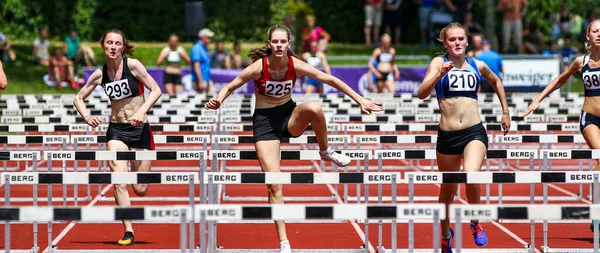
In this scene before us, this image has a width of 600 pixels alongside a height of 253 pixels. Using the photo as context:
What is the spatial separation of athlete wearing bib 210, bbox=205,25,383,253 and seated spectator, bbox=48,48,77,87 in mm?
20044

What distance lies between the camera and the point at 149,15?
33.8 metres

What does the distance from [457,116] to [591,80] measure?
2.04 meters

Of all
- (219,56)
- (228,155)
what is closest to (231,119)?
(228,155)

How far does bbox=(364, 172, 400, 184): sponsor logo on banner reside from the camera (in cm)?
785

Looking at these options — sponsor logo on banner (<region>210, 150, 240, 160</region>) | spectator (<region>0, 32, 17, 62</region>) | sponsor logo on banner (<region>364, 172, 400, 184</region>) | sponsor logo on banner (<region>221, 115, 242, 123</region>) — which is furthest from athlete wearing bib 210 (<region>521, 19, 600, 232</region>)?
spectator (<region>0, 32, 17, 62</region>)

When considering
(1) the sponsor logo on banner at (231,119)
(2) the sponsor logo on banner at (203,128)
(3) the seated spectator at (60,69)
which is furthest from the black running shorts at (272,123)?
(3) the seated spectator at (60,69)

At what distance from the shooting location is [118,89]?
968 centimetres

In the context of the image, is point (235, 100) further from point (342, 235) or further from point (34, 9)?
point (34, 9)

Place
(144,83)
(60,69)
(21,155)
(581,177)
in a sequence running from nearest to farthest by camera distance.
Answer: (581,177) < (21,155) < (144,83) < (60,69)

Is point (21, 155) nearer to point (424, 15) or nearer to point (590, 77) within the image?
point (590, 77)

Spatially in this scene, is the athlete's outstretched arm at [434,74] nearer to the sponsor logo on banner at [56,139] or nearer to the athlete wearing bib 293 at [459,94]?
the athlete wearing bib 293 at [459,94]

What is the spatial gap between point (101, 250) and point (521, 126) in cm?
583

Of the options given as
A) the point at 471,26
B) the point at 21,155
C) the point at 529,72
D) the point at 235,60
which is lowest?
the point at 21,155

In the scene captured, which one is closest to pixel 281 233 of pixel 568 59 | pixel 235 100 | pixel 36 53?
pixel 235 100
